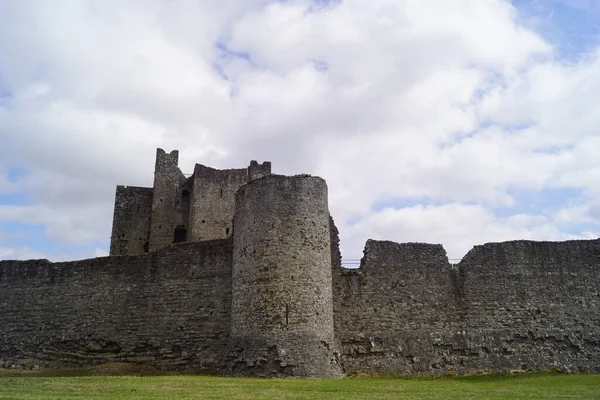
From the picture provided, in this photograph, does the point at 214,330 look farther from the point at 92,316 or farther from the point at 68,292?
the point at 68,292

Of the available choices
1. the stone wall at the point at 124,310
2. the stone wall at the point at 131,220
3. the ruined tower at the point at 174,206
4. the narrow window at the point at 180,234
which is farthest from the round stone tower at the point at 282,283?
the stone wall at the point at 131,220

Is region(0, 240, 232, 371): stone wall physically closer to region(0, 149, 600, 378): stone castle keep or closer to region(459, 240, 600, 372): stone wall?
region(0, 149, 600, 378): stone castle keep

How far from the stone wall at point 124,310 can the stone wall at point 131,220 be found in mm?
10824

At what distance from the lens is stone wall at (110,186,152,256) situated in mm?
37562

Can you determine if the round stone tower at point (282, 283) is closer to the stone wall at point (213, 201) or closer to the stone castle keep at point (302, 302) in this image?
the stone castle keep at point (302, 302)

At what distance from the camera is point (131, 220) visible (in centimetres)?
3822

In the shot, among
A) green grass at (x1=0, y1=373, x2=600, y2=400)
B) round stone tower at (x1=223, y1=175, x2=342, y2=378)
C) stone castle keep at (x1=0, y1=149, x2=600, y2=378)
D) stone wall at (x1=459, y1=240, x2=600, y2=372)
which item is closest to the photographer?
green grass at (x1=0, y1=373, x2=600, y2=400)

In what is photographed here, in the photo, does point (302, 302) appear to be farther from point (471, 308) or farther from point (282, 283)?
point (471, 308)

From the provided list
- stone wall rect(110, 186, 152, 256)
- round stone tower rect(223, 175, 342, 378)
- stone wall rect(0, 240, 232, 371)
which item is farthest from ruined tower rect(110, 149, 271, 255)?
round stone tower rect(223, 175, 342, 378)

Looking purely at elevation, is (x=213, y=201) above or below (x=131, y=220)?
above

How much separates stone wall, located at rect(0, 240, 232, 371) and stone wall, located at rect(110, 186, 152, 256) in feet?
35.5

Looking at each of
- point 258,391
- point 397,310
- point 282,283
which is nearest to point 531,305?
point 397,310

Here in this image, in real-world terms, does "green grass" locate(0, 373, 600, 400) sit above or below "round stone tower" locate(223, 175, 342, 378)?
below

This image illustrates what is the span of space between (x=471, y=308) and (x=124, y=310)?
1450 centimetres
